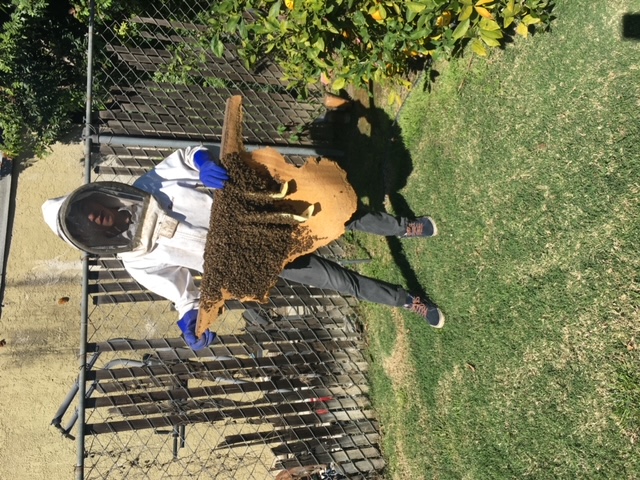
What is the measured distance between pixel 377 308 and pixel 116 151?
284 centimetres

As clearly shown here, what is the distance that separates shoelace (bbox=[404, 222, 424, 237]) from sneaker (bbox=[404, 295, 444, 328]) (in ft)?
1.63

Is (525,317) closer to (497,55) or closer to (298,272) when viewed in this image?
(298,272)

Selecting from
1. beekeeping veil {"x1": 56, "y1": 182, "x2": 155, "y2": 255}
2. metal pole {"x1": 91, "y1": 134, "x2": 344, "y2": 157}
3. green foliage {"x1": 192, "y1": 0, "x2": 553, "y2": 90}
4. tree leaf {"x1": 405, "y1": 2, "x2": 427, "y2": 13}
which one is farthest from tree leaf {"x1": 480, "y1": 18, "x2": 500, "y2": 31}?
beekeeping veil {"x1": 56, "y1": 182, "x2": 155, "y2": 255}

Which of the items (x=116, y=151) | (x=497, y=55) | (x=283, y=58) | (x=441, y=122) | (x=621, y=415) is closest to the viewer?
(x=621, y=415)

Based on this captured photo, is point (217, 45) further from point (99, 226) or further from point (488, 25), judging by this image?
point (488, 25)

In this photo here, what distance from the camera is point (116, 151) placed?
5.02m

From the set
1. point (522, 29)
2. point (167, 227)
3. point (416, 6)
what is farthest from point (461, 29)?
point (167, 227)

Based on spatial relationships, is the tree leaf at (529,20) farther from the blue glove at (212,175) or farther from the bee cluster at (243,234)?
the blue glove at (212,175)

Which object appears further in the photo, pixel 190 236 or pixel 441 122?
pixel 441 122

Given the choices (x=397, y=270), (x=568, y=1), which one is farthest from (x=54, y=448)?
(x=568, y=1)

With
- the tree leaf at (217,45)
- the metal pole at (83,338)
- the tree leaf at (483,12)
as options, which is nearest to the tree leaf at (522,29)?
the tree leaf at (483,12)

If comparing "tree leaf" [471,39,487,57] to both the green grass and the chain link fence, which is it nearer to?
the green grass

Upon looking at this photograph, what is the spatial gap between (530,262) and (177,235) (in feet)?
7.56

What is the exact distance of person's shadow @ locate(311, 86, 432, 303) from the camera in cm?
507
